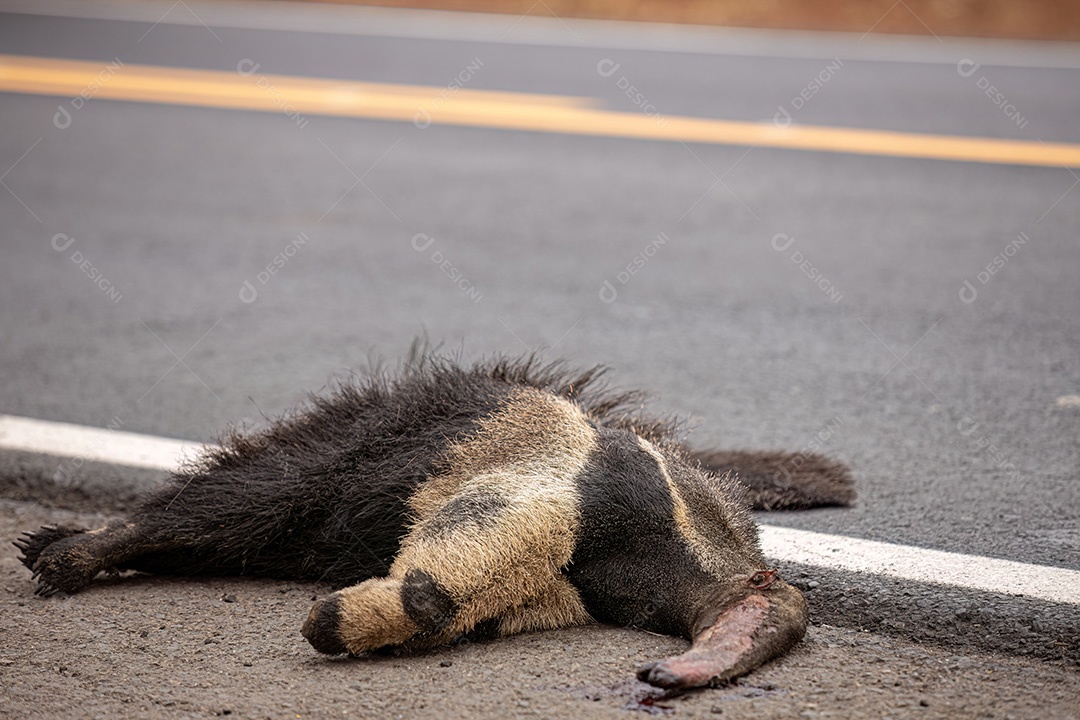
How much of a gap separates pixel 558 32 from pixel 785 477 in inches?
424

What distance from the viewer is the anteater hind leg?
325 cm

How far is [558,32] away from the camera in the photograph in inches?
541

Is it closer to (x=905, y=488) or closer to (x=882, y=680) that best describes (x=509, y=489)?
(x=882, y=680)

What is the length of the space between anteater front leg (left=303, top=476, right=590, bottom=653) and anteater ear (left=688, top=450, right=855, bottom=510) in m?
0.86

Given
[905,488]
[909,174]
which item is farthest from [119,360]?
[909,174]

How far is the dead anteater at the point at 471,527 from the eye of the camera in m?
2.79

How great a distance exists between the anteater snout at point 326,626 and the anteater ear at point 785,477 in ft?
4.38
